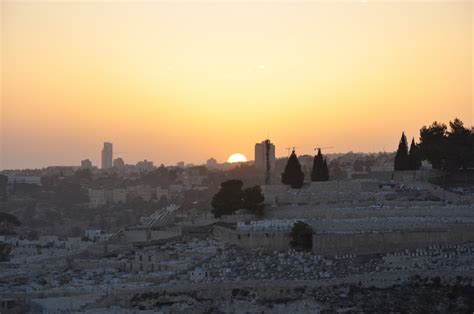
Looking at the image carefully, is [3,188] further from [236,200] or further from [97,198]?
[236,200]

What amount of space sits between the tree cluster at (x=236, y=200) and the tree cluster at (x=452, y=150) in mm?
7442

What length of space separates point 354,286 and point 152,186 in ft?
246

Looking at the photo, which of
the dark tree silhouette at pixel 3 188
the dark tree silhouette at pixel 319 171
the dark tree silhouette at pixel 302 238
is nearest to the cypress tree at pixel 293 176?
the dark tree silhouette at pixel 319 171

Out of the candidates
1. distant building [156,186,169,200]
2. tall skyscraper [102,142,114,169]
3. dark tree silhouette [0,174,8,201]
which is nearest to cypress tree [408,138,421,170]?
distant building [156,186,169,200]

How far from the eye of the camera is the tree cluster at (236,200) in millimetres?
39125

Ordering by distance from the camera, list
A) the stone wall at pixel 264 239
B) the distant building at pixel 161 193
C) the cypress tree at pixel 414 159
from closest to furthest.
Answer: the stone wall at pixel 264 239, the cypress tree at pixel 414 159, the distant building at pixel 161 193

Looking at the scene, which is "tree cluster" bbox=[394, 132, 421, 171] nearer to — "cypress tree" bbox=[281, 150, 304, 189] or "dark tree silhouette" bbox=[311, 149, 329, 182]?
"dark tree silhouette" bbox=[311, 149, 329, 182]

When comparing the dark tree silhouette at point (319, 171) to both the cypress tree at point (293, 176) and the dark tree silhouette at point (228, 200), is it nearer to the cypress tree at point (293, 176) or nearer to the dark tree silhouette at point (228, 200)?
the cypress tree at point (293, 176)

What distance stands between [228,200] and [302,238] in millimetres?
6548

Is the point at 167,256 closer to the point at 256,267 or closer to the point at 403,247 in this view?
the point at 256,267

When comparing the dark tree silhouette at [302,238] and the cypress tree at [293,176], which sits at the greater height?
the cypress tree at [293,176]

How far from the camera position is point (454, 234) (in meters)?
33.2

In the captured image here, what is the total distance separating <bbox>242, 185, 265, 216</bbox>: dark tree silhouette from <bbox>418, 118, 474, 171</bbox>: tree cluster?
749 centimetres

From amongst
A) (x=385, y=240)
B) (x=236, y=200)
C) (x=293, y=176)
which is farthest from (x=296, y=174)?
(x=385, y=240)
